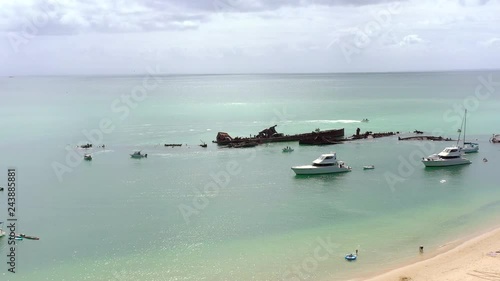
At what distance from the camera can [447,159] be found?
62.6m

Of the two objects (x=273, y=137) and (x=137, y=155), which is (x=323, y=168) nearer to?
(x=273, y=137)

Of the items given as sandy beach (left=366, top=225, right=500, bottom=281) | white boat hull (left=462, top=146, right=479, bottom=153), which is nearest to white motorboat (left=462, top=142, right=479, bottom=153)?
white boat hull (left=462, top=146, right=479, bottom=153)

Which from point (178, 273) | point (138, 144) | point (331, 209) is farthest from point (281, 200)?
point (138, 144)

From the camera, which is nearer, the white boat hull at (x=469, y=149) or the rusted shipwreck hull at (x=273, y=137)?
the white boat hull at (x=469, y=149)

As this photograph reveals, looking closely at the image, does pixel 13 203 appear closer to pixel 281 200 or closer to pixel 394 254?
pixel 281 200

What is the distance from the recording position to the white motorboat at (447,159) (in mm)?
61938

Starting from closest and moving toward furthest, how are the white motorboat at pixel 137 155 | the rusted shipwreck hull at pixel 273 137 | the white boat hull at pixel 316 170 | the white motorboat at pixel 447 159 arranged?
the white boat hull at pixel 316 170, the white motorboat at pixel 447 159, the white motorboat at pixel 137 155, the rusted shipwreck hull at pixel 273 137

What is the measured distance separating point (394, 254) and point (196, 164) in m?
35.5

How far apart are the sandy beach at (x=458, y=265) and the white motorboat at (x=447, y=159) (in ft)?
84.3

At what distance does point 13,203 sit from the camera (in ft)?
154

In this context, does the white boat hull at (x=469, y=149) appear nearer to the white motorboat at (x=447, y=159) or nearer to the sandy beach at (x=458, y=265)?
the white motorboat at (x=447, y=159)

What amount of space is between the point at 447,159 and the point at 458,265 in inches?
1288

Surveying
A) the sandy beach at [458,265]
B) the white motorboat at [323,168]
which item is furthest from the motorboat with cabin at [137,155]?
the sandy beach at [458,265]

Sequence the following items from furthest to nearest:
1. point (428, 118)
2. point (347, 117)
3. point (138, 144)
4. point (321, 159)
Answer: point (347, 117) < point (428, 118) < point (138, 144) < point (321, 159)
